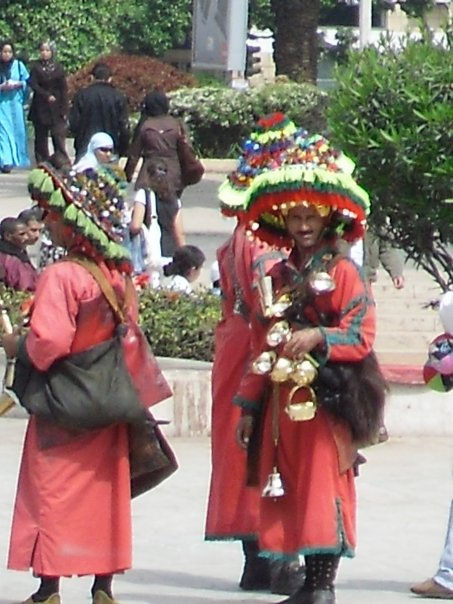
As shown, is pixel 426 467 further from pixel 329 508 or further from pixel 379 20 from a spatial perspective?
pixel 379 20

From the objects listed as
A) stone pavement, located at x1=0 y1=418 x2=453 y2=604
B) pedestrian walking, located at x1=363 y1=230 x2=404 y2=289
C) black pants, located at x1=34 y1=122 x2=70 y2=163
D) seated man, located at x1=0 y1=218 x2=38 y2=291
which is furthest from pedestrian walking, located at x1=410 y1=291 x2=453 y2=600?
black pants, located at x1=34 y1=122 x2=70 y2=163

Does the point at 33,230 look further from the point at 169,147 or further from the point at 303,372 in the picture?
the point at 303,372

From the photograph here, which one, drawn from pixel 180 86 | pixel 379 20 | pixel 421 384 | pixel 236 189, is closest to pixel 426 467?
pixel 421 384

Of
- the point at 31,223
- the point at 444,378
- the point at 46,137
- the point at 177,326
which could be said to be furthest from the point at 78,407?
the point at 46,137

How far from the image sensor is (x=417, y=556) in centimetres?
787

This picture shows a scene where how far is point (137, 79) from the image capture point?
28438 mm

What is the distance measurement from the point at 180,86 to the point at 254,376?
21.8 meters

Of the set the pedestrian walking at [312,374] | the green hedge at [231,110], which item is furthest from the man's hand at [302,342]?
the green hedge at [231,110]

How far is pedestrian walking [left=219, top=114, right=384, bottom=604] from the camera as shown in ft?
20.2

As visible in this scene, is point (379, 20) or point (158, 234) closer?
point (158, 234)

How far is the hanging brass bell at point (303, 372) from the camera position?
6.11 metres

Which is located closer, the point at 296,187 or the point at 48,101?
the point at 296,187

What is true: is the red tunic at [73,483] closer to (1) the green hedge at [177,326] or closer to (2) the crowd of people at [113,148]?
(2) the crowd of people at [113,148]

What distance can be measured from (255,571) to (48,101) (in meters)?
16.6
